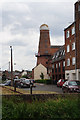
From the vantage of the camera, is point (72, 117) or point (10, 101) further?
point (10, 101)

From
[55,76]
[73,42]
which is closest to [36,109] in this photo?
[73,42]

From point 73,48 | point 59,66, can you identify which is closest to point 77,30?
point 73,48

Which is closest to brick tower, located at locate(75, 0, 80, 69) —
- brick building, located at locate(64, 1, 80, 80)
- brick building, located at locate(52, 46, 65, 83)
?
brick building, located at locate(64, 1, 80, 80)

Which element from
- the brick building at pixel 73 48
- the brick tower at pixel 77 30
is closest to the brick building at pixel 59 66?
the brick building at pixel 73 48

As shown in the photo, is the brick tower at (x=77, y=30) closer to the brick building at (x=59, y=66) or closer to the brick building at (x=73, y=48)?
the brick building at (x=73, y=48)

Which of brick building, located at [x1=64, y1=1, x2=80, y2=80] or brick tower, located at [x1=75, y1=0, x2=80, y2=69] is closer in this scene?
brick tower, located at [x1=75, y1=0, x2=80, y2=69]

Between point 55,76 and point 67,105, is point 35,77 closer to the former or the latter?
point 55,76

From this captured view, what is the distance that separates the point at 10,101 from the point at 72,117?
244 cm

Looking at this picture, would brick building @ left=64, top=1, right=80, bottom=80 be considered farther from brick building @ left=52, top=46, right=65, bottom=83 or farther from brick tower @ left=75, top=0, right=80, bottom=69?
brick building @ left=52, top=46, right=65, bottom=83

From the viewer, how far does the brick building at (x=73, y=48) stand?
118 ft

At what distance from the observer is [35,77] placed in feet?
249

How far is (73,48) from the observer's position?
3844cm

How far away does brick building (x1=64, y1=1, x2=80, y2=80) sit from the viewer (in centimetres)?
3594

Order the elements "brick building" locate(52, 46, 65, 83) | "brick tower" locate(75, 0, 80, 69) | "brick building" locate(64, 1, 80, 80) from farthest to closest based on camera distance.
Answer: "brick building" locate(52, 46, 65, 83), "brick building" locate(64, 1, 80, 80), "brick tower" locate(75, 0, 80, 69)
